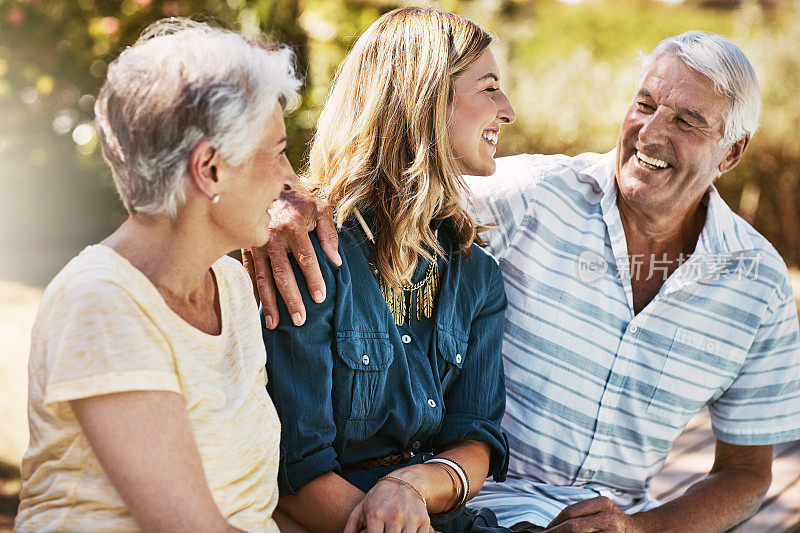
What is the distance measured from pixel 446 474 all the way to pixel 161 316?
2.56 feet

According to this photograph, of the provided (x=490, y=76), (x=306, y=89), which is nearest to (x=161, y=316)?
(x=490, y=76)

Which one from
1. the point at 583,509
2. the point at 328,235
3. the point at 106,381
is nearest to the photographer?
the point at 106,381

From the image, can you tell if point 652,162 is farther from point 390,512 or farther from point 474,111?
point 390,512

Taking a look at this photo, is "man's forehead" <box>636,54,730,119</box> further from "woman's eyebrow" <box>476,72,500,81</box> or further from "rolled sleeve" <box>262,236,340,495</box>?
"rolled sleeve" <box>262,236,340,495</box>

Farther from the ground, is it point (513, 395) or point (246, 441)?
point (246, 441)

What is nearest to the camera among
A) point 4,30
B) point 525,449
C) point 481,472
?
point 481,472

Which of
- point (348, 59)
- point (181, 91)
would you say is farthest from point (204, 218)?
point (348, 59)

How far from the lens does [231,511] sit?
1.61 m

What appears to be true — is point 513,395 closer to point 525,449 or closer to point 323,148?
point 525,449

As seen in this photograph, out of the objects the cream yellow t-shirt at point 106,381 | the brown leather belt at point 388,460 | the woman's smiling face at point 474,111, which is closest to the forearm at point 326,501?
the brown leather belt at point 388,460

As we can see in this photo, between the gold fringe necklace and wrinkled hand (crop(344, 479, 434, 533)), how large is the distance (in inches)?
16.5

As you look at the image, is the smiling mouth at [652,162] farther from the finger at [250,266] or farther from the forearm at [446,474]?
the finger at [250,266]

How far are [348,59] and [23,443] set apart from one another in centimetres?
250

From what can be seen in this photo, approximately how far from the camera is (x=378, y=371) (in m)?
1.92
